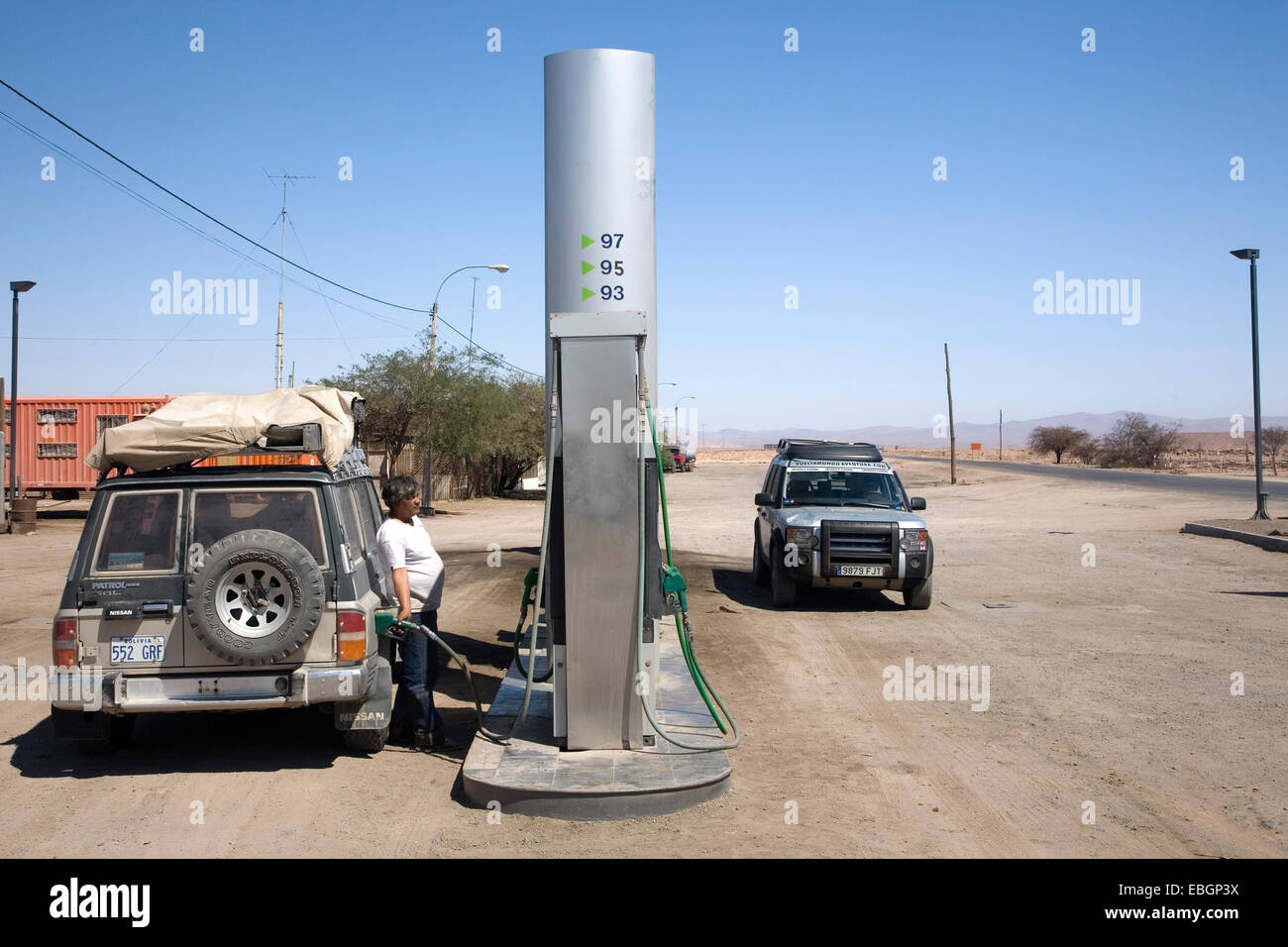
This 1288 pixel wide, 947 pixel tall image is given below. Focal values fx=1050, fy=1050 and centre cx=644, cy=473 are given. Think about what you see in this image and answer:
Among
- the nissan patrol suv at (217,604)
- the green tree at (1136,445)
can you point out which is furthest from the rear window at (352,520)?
the green tree at (1136,445)

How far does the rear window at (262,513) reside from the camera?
6.66 m

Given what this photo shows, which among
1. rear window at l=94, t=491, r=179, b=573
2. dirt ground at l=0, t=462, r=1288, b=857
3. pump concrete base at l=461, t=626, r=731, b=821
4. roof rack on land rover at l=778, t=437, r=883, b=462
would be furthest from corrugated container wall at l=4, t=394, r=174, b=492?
pump concrete base at l=461, t=626, r=731, b=821

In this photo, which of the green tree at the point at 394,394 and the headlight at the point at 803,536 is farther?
the green tree at the point at 394,394

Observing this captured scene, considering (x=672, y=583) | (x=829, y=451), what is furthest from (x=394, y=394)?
(x=672, y=583)

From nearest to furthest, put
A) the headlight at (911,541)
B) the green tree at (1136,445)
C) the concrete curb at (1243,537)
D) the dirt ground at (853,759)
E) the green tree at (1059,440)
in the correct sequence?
the dirt ground at (853,759) < the headlight at (911,541) < the concrete curb at (1243,537) < the green tree at (1136,445) < the green tree at (1059,440)

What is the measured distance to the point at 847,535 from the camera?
511 inches

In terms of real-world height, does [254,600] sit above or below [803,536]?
above

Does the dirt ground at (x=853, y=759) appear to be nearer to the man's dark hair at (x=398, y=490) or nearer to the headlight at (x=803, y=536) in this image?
the headlight at (x=803, y=536)

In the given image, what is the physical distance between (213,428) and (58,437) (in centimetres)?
2934

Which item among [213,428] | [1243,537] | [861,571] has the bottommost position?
[1243,537]

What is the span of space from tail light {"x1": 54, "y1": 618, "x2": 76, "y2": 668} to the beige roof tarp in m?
1.04

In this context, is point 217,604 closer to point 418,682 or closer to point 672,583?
point 418,682

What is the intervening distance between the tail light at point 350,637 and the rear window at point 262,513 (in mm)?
448
